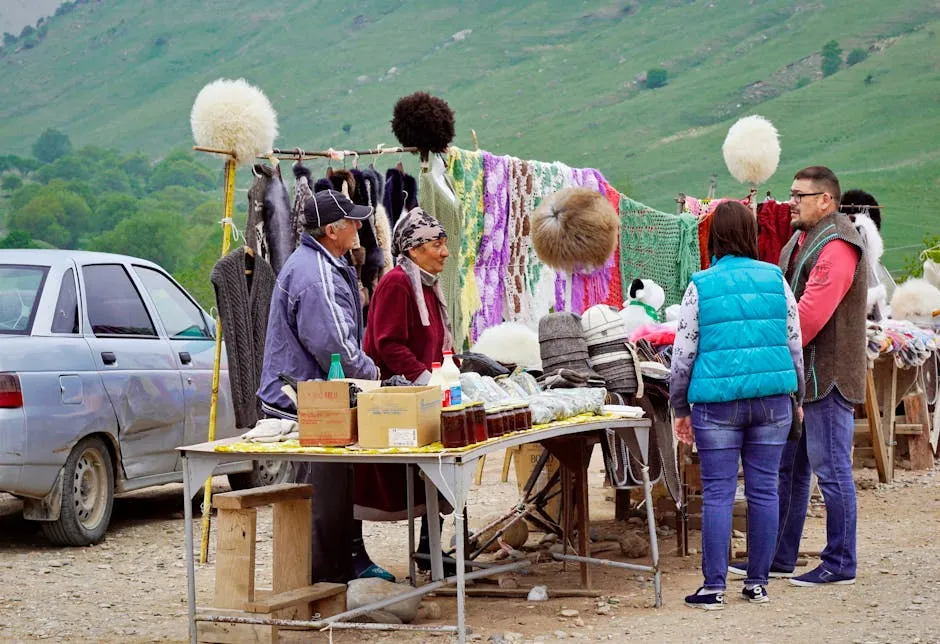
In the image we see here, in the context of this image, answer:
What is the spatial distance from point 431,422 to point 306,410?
18.1 inches

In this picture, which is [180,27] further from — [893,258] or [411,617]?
[411,617]

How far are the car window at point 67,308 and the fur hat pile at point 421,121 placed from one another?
2142mm

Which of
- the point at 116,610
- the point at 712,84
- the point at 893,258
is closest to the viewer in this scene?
the point at 116,610

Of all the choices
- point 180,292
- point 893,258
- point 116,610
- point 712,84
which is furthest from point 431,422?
point 712,84

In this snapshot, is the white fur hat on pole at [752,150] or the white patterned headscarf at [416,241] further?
the white fur hat on pole at [752,150]

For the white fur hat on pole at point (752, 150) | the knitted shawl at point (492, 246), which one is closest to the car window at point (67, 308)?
the knitted shawl at point (492, 246)

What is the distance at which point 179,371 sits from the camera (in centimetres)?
826

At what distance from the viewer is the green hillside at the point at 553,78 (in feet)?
215

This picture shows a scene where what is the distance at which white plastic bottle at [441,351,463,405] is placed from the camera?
15.7 ft

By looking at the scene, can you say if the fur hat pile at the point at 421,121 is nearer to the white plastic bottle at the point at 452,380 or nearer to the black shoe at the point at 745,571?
the white plastic bottle at the point at 452,380

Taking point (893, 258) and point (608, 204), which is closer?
point (608, 204)

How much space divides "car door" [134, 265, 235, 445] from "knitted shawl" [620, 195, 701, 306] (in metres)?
3.08

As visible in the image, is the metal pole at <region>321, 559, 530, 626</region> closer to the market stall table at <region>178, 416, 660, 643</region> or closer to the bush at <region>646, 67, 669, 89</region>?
the market stall table at <region>178, 416, 660, 643</region>

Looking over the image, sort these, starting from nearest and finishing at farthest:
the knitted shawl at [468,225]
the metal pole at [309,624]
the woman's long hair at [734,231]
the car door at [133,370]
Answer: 1. the metal pole at [309,624]
2. the woman's long hair at [734,231]
3. the car door at [133,370]
4. the knitted shawl at [468,225]
